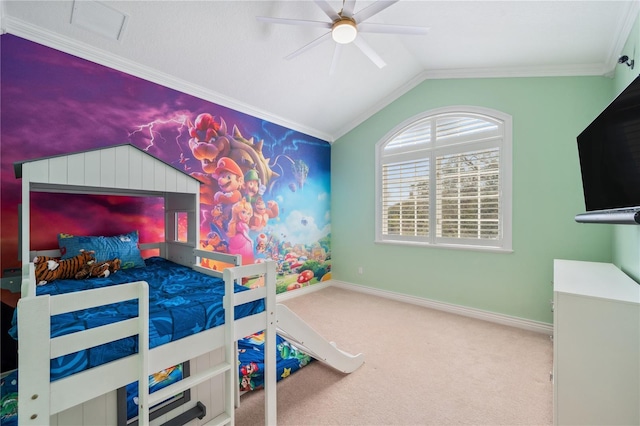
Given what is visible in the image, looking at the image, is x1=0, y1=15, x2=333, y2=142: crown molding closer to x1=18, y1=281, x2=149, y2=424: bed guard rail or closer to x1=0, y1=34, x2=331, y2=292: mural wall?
x1=0, y1=34, x2=331, y2=292: mural wall

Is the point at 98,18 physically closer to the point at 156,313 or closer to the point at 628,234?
the point at 156,313

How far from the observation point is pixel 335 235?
454 cm

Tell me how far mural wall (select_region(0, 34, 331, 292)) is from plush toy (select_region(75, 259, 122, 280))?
54 centimetres

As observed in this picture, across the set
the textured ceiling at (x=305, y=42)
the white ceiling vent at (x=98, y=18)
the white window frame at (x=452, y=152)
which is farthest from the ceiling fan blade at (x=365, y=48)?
the white ceiling vent at (x=98, y=18)

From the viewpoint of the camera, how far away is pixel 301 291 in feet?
13.2

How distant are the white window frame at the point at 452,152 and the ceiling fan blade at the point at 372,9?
1.94 meters

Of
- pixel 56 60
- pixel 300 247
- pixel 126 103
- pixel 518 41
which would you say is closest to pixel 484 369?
pixel 300 247

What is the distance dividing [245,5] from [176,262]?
2.29m

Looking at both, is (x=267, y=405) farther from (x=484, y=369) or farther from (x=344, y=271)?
(x=344, y=271)

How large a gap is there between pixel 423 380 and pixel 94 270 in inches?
97.9

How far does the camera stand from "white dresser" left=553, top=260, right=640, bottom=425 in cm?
127

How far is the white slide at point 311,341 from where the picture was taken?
5.45 feet

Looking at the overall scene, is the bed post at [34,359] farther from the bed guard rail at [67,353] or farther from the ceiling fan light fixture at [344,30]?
the ceiling fan light fixture at [344,30]

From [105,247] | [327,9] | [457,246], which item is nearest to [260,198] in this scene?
[105,247]
